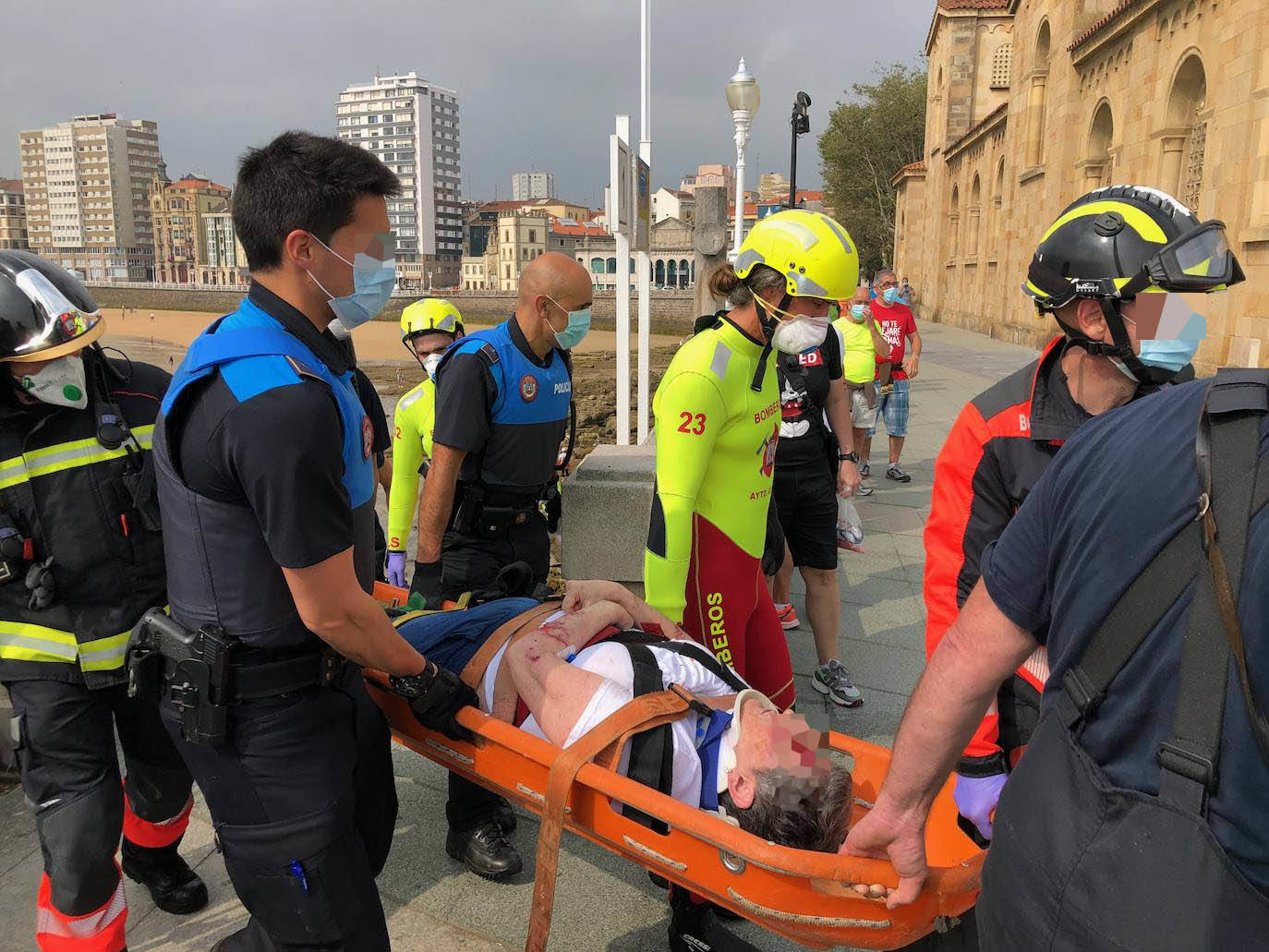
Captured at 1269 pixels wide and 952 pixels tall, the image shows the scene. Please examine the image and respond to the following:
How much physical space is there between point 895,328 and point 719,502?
6980 mm

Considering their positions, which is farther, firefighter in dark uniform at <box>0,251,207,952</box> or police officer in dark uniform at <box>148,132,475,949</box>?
firefighter in dark uniform at <box>0,251,207,952</box>

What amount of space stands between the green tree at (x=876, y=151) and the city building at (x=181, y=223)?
9633 cm

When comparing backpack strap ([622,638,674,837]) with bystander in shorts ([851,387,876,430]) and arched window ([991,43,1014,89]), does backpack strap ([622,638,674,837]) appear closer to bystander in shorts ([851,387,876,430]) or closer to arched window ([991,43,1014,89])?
bystander in shorts ([851,387,876,430])

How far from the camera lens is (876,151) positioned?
58.1m

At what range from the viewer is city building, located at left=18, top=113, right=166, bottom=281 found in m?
130

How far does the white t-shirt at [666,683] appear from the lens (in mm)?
2258

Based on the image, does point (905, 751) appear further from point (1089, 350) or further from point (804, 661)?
point (804, 661)

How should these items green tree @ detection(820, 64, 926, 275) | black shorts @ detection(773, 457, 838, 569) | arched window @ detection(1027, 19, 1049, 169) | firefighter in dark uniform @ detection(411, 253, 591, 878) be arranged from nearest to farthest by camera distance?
firefighter in dark uniform @ detection(411, 253, 591, 878) → black shorts @ detection(773, 457, 838, 569) → arched window @ detection(1027, 19, 1049, 169) → green tree @ detection(820, 64, 926, 275)

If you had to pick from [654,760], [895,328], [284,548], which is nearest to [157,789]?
[284,548]

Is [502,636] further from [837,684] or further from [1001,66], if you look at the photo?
[1001,66]

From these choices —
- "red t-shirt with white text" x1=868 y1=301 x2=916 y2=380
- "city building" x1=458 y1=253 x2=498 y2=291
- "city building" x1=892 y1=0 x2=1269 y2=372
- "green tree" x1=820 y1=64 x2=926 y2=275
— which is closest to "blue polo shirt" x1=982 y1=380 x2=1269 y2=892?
"city building" x1=892 y1=0 x2=1269 y2=372

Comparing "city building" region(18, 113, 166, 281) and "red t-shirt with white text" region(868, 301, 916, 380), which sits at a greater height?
"city building" region(18, 113, 166, 281)

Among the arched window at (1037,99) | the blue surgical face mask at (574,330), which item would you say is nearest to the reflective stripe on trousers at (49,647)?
the blue surgical face mask at (574,330)

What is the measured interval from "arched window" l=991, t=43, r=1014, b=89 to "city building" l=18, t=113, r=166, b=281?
128947mm
